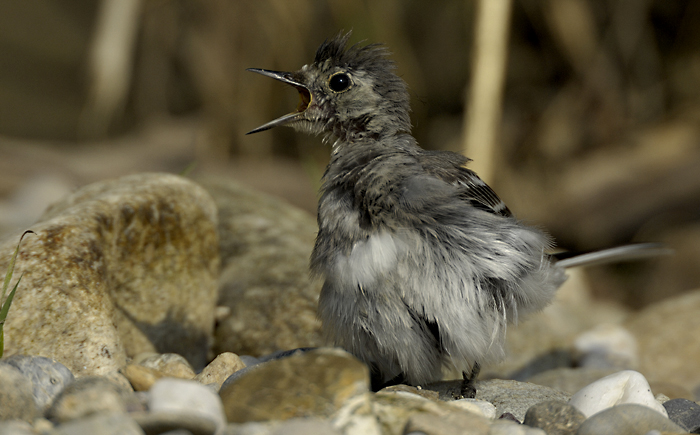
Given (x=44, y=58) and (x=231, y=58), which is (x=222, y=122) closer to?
(x=231, y=58)

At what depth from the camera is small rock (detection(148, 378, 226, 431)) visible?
1.78 metres

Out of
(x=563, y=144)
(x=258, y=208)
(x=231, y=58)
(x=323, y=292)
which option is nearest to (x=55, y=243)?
(x=323, y=292)

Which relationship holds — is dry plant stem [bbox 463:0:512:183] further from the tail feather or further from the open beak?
the open beak

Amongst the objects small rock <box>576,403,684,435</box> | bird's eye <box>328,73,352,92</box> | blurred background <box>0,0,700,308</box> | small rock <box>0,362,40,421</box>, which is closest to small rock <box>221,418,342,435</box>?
small rock <box>0,362,40,421</box>

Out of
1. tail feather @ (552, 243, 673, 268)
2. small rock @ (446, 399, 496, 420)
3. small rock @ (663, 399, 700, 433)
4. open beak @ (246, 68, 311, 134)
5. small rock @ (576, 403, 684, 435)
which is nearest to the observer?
small rock @ (576, 403, 684, 435)

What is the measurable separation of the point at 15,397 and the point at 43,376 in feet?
0.71

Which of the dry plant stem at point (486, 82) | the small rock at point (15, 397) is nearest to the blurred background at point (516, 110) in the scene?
the dry plant stem at point (486, 82)

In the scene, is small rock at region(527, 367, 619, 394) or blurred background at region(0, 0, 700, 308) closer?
small rock at region(527, 367, 619, 394)

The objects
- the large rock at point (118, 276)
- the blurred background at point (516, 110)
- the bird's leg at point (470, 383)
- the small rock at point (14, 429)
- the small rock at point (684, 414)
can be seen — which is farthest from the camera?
the blurred background at point (516, 110)

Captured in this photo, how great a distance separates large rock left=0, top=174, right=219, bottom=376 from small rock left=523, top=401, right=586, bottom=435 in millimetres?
1796

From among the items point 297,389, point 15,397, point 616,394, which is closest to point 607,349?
point 616,394

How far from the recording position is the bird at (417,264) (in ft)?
8.71

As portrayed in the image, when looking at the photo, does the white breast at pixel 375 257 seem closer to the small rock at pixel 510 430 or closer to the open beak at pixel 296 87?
the small rock at pixel 510 430

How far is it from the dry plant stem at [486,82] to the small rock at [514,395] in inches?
95.4
